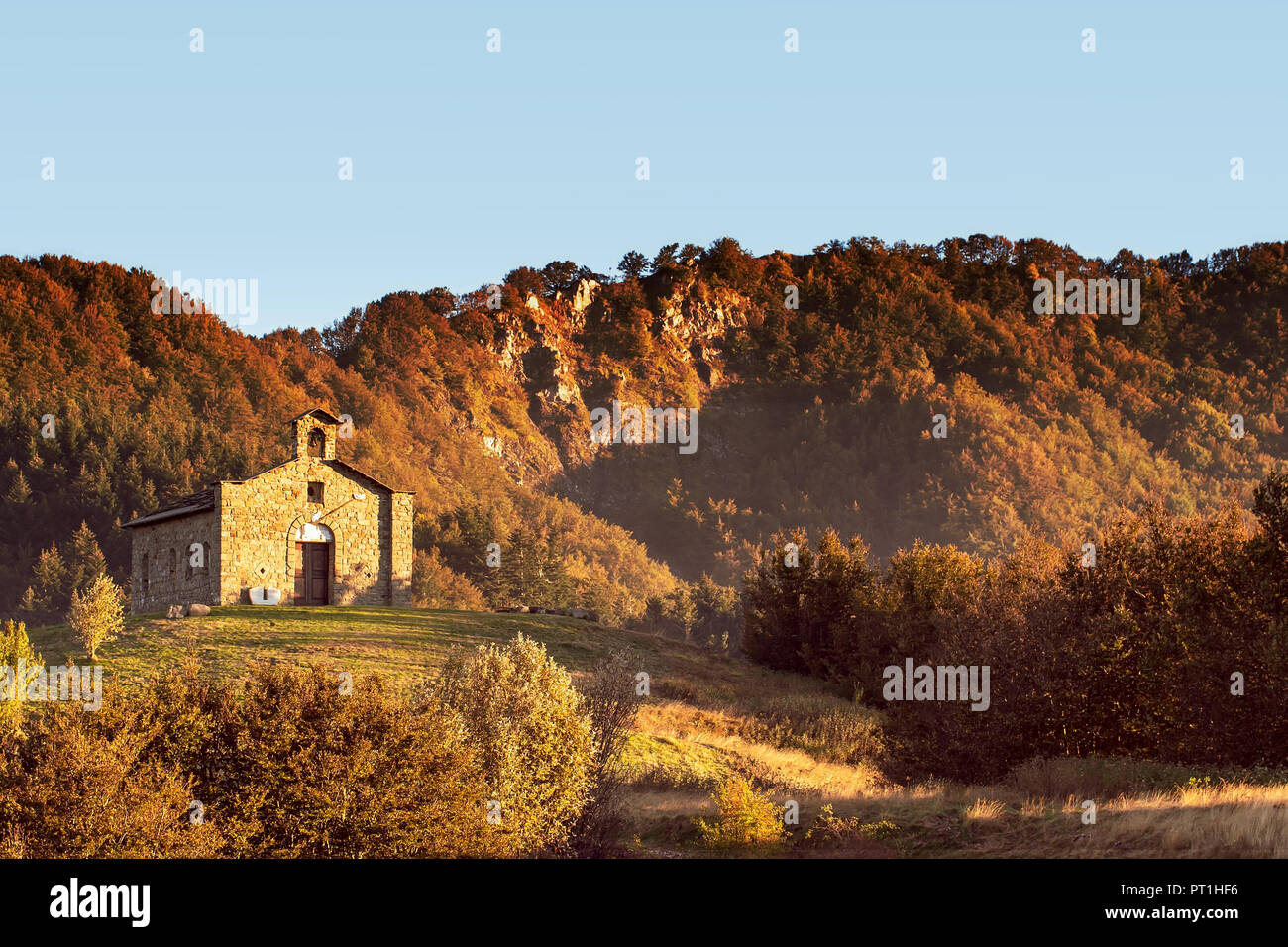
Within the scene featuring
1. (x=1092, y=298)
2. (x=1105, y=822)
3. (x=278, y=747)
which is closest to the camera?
(x=278, y=747)

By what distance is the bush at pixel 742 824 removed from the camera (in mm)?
21109

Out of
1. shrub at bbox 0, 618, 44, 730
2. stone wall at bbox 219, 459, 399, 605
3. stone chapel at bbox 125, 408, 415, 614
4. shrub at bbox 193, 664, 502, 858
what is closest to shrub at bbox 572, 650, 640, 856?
shrub at bbox 193, 664, 502, 858

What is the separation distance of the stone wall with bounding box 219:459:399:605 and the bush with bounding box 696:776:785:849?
3294 centimetres

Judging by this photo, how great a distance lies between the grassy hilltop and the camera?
20422mm

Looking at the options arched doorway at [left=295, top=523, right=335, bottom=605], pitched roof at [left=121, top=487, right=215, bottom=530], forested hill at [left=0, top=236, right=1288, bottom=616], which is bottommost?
arched doorway at [left=295, top=523, right=335, bottom=605]

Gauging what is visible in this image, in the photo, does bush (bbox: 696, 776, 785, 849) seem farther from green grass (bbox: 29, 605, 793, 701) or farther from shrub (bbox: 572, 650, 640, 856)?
green grass (bbox: 29, 605, 793, 701)

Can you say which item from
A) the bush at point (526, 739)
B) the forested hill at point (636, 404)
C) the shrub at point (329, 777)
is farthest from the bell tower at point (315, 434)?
the forested hill at point (636, 404)

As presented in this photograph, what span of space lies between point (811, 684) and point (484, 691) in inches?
1174

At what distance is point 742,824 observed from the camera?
21.3 metres

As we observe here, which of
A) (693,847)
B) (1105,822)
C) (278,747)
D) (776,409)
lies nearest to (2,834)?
(278,747)

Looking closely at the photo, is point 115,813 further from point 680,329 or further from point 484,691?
point 680,329


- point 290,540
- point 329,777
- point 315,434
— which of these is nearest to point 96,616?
point 290,540

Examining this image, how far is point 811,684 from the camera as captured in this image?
50625 mm

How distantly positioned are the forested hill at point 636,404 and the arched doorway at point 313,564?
39.3m
